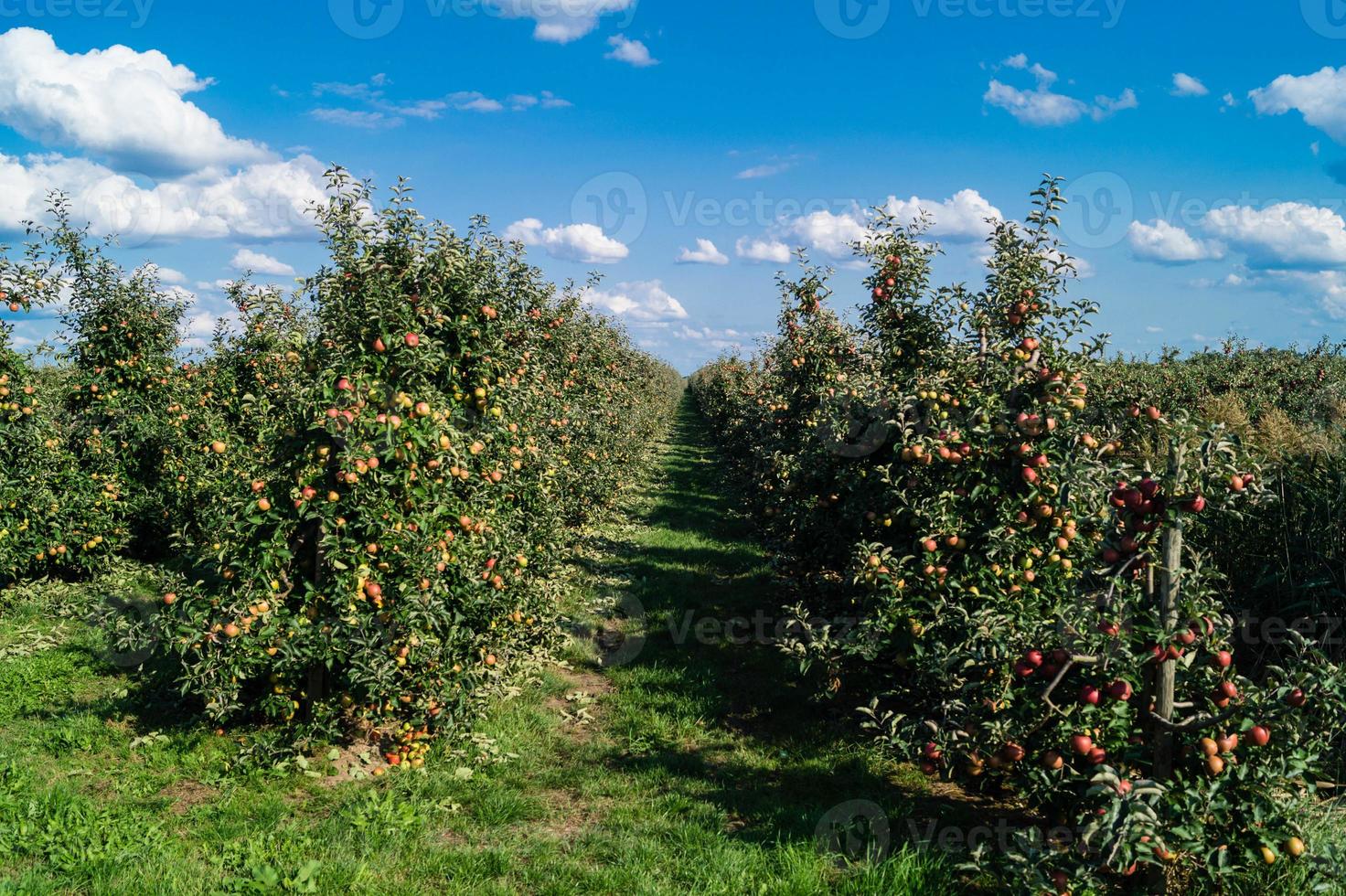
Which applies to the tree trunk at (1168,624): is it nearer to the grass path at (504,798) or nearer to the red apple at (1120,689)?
the red apple at (1120,689)

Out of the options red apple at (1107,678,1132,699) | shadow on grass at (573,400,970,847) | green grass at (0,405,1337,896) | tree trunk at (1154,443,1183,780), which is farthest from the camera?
shadow on grass at (573,400,970,847)

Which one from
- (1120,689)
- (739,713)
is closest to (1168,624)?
(1120,689)

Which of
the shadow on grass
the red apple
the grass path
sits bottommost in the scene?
the grass path

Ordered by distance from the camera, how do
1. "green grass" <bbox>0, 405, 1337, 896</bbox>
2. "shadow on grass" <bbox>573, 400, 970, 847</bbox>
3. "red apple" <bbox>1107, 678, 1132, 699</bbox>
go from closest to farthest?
"red apple" <bbox>1107, 678, 1132, 699</bbox> < "green grass" <bbox>0, 405, 1337, 896</bbox> < "shadow on grass" <bbox>573, 400, 970, 847</bbox>

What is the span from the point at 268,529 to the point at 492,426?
5.87 ft

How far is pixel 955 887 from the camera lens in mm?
3957

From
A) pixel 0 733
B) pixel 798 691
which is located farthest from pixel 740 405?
pixel 0 733

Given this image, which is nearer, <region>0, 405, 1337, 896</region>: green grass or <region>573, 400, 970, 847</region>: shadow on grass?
<region>0, 405, 1337, 896</region>: green grass

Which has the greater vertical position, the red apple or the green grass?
the red apple

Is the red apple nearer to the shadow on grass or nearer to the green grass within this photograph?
the green grass

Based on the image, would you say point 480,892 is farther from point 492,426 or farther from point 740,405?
point 740,405

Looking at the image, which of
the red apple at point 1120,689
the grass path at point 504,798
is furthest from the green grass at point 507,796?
the red apple at point 1120,689

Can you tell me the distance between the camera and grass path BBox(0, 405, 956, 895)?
4070 millimetres

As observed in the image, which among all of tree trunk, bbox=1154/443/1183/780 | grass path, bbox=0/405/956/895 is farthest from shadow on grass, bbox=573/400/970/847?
tree trunk, bbox=1154/443/1183/780
